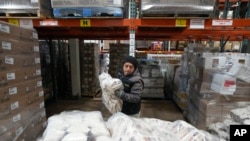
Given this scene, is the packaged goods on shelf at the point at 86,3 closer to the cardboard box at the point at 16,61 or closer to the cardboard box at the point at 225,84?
the cardboard box at the point at 16,61

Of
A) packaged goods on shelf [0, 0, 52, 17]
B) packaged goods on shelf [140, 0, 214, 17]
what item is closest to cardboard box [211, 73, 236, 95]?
packaged goods on shelf [140, 0, 214, 17]

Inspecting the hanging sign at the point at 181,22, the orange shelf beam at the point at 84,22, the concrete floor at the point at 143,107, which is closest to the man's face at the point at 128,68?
the orange shelf beam at the point at 84,22

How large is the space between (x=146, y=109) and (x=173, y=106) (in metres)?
0.92

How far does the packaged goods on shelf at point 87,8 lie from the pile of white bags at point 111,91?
3.15 ft

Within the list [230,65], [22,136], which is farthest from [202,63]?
[22,136]

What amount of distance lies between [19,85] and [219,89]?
3027mm

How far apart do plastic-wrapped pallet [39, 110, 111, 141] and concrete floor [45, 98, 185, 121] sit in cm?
349

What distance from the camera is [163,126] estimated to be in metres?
1.38

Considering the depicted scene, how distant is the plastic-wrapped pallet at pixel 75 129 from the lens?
3.47 ft

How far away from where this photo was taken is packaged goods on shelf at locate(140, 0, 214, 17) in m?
2.43

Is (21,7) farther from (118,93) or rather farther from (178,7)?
(178,7)

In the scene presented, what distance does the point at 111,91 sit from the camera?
6.27ft

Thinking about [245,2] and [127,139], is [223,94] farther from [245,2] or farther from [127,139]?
[245,2]

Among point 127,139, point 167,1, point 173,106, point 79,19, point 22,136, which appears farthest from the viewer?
point 173,106
